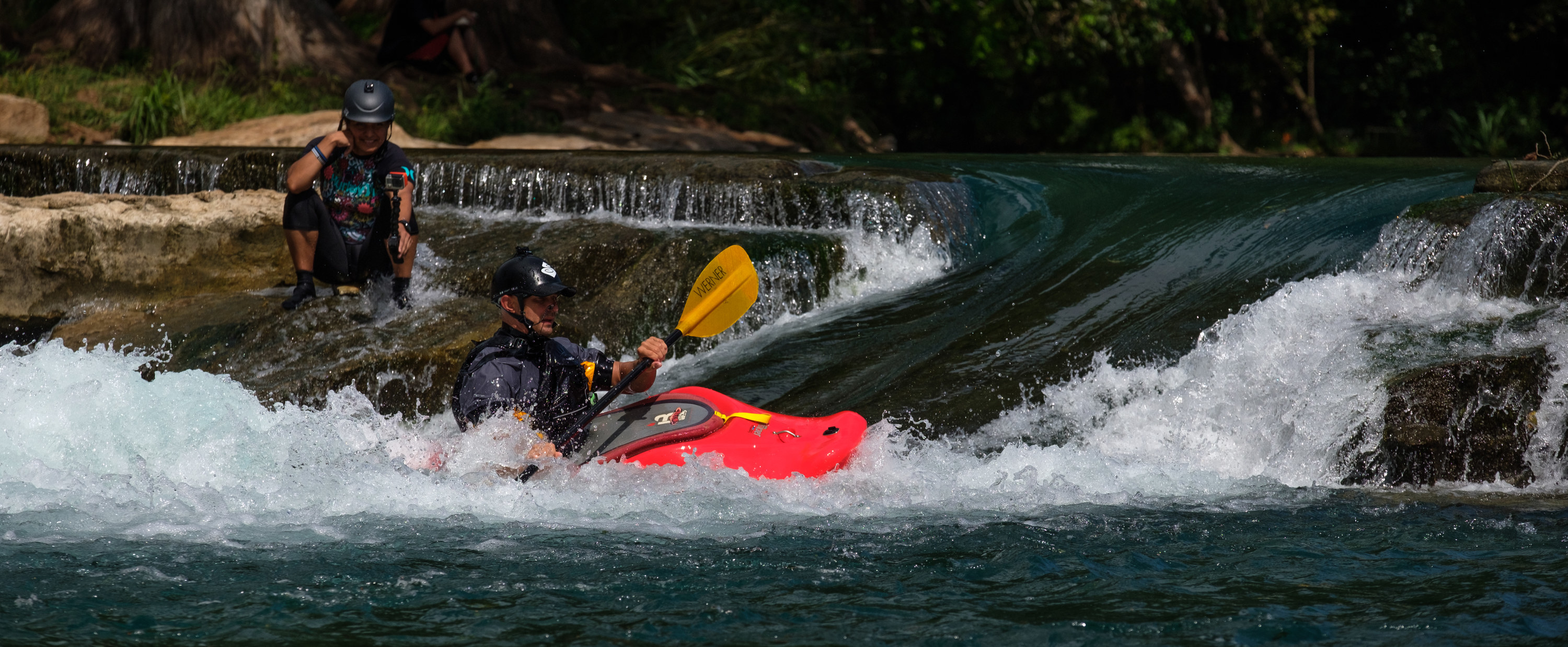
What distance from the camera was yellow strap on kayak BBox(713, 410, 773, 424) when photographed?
413 centimetres

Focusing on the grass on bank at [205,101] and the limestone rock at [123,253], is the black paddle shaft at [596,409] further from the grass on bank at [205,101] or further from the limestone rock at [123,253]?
the grass on bank at [205,101]

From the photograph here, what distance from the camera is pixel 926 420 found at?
5.00 metres

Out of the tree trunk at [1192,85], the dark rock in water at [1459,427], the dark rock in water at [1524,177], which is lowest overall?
the dark rock in water at [1459,427]

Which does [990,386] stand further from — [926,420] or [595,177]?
[595,177]

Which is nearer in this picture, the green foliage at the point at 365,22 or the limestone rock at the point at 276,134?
the limestone rock at the point at 276,134

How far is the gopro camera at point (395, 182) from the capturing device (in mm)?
5840

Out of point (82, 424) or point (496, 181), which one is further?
point (496, 181)

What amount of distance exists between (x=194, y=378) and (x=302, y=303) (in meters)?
0.87

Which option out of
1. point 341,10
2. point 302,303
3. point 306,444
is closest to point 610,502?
point 306,444

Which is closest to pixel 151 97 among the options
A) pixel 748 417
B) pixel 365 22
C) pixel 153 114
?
pixel 153 114

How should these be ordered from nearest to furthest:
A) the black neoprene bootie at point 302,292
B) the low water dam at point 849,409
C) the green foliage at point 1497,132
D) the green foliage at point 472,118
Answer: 1. the low water dam at point 849,409
2. the black neoprene bootie at point 302,292
3. the green foliage at point 472,118
4. the green foliage at point 1497,132

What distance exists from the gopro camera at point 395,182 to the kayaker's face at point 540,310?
7.16 ft

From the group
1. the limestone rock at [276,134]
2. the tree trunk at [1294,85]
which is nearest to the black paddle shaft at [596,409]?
the limestone rock at [276,134]

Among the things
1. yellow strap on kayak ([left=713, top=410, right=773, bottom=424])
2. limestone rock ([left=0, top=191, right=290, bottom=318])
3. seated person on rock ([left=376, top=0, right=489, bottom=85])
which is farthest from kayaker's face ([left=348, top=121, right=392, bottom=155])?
seated person on rock ([left=376, top=0, right=489, bottom=85])
